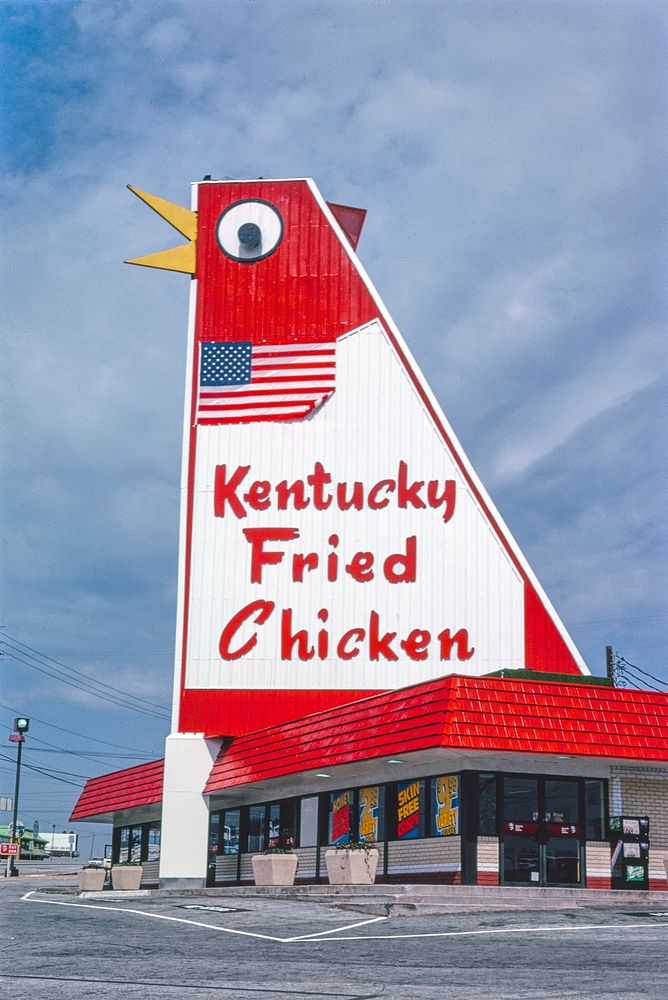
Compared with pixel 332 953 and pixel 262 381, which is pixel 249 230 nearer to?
pixel 262 381

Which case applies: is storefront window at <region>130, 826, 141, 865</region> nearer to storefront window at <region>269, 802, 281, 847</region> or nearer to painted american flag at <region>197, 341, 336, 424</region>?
storefront window at <region>269, 802, 281, 847</region>

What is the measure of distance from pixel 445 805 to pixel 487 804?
1.09 m

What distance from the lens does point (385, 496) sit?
37.3 m

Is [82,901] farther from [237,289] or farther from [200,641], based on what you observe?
Answer: [237,289]

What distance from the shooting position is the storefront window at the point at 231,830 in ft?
126

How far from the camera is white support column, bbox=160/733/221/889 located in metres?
36.0

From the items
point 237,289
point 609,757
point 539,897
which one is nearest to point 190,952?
point 539,897

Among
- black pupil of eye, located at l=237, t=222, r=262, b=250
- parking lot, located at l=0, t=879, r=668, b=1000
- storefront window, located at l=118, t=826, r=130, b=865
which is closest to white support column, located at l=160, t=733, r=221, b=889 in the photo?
parking lot, located at l=0, t=879, r=668, b=1000

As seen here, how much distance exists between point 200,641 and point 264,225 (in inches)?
562

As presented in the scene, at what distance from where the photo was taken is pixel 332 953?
15500 mm

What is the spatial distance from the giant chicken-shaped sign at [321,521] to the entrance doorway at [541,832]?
Answer: 813cm

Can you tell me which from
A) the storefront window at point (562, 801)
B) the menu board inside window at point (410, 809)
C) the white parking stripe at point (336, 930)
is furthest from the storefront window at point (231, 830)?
the white parking stripe at point (336, 930)

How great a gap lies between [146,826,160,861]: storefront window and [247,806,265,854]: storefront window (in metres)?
10.1

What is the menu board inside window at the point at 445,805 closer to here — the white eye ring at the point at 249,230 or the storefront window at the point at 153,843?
the white eye ring at the point at 249,230
